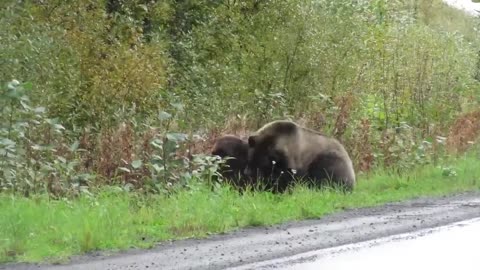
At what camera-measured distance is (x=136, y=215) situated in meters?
9.59

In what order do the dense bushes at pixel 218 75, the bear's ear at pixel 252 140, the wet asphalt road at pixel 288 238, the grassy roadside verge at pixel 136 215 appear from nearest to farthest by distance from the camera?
the wet asphalt road at pixel 288 238 → the grassy roadside verge at pixel 136 215 → the dense bushes at pixel 218 75 → the bear's ear at pixel 252 140

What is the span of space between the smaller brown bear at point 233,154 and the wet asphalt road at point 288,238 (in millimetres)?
2131

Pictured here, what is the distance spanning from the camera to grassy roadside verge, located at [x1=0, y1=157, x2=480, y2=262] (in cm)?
810

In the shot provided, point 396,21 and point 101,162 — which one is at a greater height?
point 396,21

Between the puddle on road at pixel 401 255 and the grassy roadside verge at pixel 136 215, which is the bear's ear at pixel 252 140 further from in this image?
the puddle on road at pixel 401 255

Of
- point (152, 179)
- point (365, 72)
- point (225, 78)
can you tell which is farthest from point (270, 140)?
point (365, 72)

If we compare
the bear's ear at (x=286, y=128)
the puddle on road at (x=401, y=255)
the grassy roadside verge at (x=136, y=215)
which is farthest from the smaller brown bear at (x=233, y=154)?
the puddle on road at (x=401, y=255)

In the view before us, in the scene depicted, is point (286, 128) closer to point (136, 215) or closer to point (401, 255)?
point (136, 215)

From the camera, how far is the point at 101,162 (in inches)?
474

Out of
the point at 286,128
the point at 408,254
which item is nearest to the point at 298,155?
the point at 286,128

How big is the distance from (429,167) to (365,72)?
301cm

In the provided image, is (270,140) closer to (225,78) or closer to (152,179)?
(152,179)

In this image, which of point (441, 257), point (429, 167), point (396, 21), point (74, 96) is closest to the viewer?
point (441, 257)

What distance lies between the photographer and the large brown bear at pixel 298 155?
492 inches
